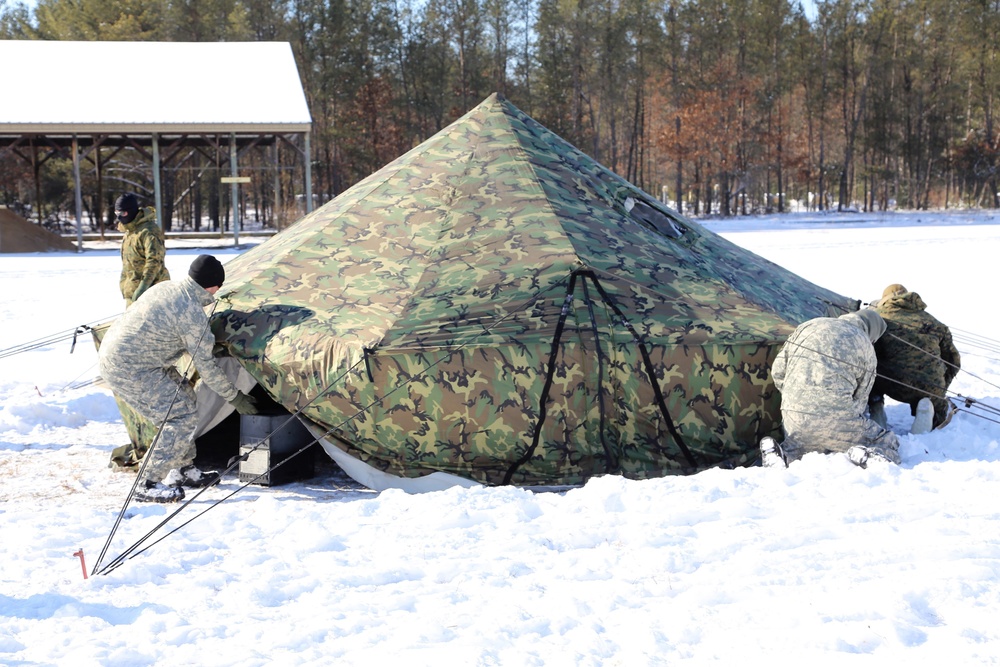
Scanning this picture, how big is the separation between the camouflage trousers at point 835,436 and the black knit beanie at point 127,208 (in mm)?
4918

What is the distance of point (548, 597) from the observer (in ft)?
12.7

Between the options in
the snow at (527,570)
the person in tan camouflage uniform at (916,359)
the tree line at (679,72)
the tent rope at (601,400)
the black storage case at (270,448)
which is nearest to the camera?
the snow at (527,570)

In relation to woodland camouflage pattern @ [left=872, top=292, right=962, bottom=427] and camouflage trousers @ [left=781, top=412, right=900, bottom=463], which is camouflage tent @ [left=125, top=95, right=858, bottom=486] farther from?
woodland camouflage pattern @ [left=872, top=292, right=962, bottom=427]

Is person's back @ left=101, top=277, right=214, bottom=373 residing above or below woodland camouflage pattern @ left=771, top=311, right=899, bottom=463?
above

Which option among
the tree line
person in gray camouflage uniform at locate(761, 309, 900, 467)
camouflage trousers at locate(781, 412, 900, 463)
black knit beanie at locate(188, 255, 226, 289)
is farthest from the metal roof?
camouflage trousers at locate(781, 412, 900, 463)

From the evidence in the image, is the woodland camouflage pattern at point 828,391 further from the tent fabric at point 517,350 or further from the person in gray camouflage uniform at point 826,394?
the tent fabric at point 517,350

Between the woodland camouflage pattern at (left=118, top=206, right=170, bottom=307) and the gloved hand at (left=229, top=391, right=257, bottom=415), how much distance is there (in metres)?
1.92

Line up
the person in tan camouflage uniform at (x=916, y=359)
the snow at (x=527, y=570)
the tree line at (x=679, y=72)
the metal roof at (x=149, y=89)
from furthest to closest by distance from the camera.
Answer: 1. the tree line at (x=679, y=72)
2. the metal roof at (x=149, y=89)
3. the person in tan camouflage uniform at (x=916, y=359)
4. the snow at (x=527, y=570)

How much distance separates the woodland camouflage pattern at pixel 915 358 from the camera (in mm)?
6371

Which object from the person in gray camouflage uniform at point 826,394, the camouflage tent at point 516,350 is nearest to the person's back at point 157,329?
the camouflage tent at point 516,350

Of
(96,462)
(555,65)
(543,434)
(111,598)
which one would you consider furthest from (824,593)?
(555,65)

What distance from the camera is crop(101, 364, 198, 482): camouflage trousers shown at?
5.50 m

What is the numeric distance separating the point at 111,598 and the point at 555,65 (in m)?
44.4

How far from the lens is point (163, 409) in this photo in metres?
5.58
